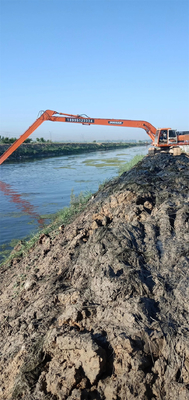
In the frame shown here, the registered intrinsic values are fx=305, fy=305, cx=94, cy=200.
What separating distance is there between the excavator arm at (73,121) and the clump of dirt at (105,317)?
442 inches

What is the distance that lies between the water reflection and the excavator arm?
1.68 metres

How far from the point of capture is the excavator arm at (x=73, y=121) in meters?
15.2

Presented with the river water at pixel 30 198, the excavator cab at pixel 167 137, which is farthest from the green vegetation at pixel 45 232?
the excavator cab at pixel 167 137

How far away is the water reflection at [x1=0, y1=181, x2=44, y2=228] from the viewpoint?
10.9 meters

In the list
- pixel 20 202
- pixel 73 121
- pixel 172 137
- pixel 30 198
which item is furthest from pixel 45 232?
pixel 172 137

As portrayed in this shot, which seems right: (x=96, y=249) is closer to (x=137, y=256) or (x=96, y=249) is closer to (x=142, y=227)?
(x=137, y=256)

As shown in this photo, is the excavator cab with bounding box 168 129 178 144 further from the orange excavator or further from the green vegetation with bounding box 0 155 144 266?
the green vegetation with bounding box 0 155 144 266

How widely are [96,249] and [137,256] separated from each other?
0.60 meters

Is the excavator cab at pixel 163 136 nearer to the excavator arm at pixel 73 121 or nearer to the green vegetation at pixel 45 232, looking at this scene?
the excavator arm at pixel 73 121

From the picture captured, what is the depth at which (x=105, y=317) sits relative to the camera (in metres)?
3.00

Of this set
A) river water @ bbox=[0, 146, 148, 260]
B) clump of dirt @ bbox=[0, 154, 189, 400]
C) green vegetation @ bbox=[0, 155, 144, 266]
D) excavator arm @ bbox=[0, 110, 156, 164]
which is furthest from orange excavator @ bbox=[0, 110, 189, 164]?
clump of dirt @ bbox=[0, 154, 189, 400]

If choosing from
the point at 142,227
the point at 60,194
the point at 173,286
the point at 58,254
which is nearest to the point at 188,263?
the point at 173,286

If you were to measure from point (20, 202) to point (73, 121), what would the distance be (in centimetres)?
564

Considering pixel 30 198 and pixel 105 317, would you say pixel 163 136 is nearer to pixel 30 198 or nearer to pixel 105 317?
pixel 30 198
